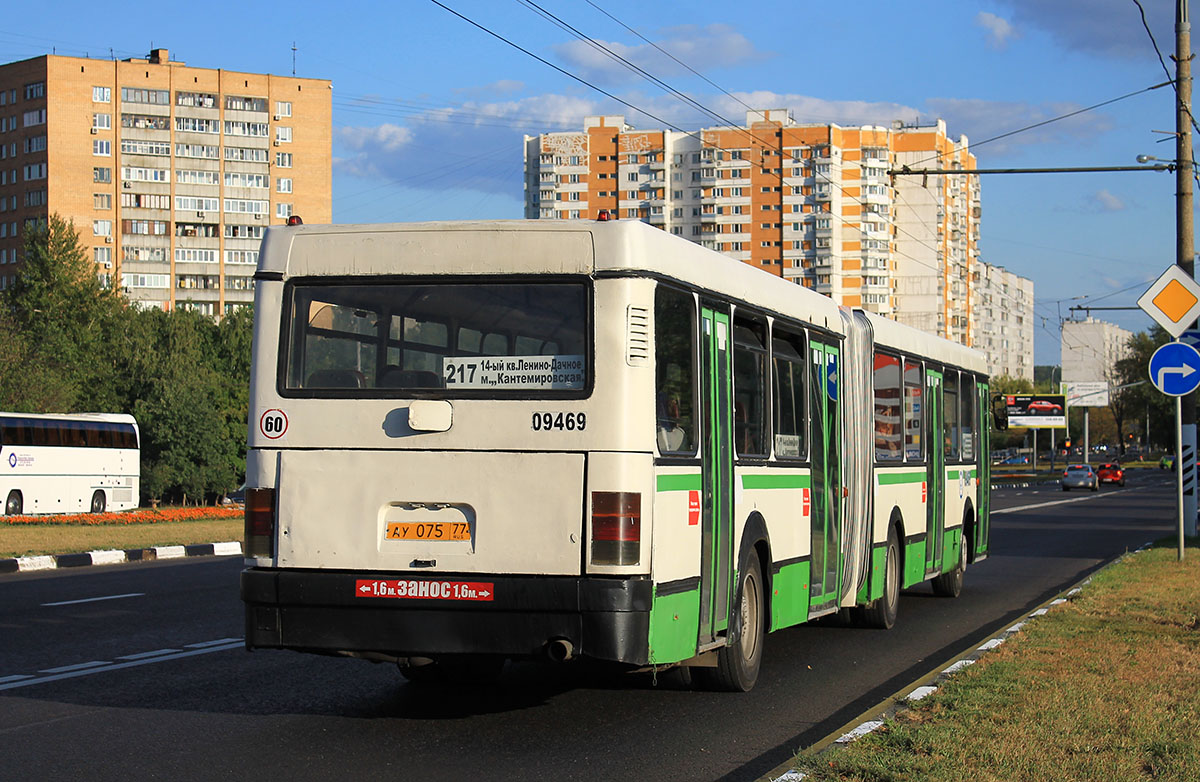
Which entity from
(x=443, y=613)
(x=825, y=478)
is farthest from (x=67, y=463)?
(x=443, y=613)

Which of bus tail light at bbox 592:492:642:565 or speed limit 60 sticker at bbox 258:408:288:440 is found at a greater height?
speed limit 60 sticker at bbox 258:408:288:440

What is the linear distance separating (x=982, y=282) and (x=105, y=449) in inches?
5904

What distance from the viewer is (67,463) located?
46.9 m

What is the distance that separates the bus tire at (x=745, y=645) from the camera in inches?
373

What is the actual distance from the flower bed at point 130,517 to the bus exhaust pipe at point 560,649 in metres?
27.5

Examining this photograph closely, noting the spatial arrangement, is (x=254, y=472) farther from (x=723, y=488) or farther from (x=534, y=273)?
(x=723, y=488)

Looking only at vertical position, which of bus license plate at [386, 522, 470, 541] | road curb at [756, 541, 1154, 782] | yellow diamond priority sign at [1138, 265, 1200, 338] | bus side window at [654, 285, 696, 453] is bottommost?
road curb at [756, 541, 1154, 782]

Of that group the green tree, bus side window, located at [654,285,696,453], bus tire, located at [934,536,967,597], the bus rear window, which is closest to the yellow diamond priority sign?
bus tire, located at [934,536,967,597]

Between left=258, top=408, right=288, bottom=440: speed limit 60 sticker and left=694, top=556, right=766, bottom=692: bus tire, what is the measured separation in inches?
124

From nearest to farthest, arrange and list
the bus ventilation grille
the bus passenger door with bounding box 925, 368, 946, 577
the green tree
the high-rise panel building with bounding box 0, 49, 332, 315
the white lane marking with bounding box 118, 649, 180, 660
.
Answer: the bus ventilation grille < the white lane marking with bounding box 118, 649, 180, 660 < the bus passenger door with bounding box 925, 368, 946, 577 < the green tree < the high-rise panel building with bounding box 0, 49, 332, 315

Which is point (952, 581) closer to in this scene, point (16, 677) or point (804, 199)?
point (16, 677)

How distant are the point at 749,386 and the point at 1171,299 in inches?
382

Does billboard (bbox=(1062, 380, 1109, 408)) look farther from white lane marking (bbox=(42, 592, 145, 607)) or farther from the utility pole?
white lane marking (bbox=(42, 592, 145, 607))

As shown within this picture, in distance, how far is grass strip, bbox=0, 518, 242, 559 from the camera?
80.2 feet
